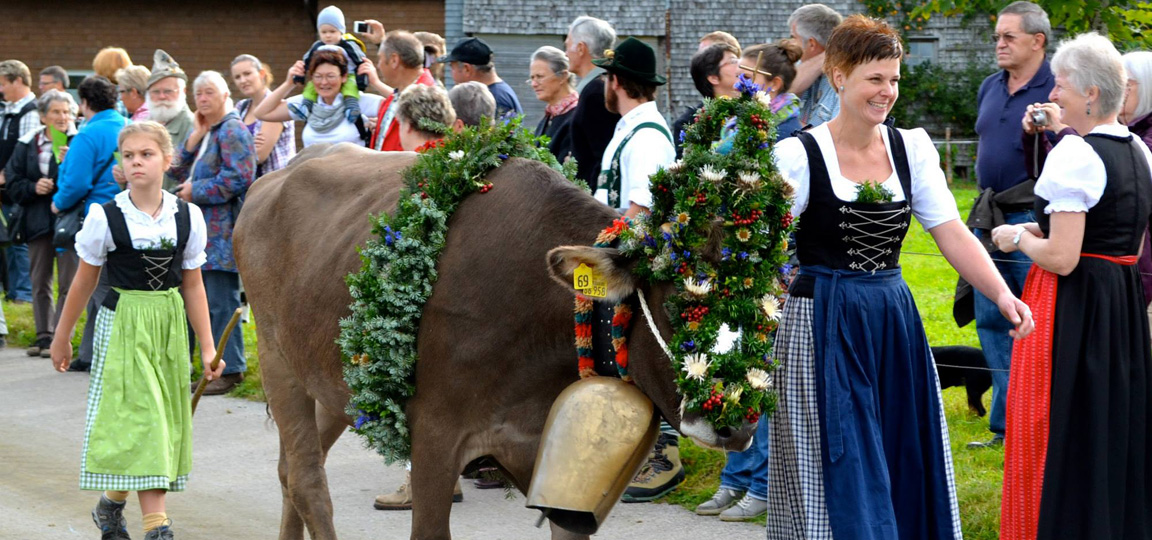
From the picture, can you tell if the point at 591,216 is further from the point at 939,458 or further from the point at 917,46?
the point at 917,46

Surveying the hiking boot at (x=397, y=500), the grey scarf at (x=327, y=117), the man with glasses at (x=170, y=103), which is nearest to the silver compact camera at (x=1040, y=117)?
the hiking boot at (x=397, y=500)

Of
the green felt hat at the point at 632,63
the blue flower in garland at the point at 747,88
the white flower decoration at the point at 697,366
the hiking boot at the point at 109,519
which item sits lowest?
the hiking boot at the point at 109,519

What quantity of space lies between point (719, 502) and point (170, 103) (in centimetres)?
611

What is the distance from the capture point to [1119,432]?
16.1ft

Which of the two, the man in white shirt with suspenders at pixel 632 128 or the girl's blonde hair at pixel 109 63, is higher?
the man in white shirt with suspenders at pixel 632 128

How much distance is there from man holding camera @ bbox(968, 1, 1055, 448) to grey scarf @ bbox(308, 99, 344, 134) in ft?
14.2

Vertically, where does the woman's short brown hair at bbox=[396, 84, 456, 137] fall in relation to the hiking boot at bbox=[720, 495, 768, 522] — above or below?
above

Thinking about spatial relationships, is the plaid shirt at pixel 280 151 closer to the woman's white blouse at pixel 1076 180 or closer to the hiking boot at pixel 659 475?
the hiking boot at pixel 659 475

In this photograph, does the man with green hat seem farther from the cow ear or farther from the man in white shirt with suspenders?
the cow ear

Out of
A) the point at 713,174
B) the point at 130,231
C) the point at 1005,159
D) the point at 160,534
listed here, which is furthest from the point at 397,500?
the point at 1005,159

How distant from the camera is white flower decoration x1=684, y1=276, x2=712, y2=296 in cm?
348

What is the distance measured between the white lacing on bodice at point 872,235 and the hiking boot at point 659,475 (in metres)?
2.46

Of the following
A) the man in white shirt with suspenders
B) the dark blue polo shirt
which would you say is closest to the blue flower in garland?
the man in white shirt with suspenders

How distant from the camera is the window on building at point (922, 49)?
26297 mm
